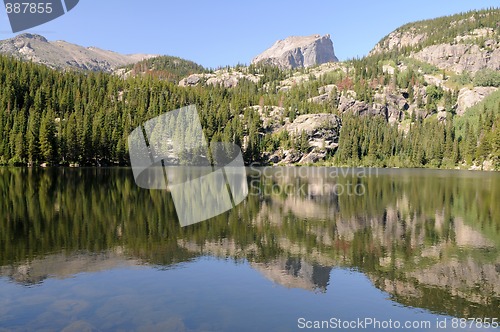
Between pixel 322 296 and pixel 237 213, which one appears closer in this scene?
pixel 322 296

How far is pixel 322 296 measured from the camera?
2028 cm

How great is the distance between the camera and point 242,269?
24547 millimetres

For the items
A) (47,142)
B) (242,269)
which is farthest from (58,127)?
(242,269)

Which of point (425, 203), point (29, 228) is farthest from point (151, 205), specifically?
point (425, 203)

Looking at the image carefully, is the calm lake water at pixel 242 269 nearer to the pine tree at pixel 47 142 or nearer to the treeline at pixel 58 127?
the pine tree at pixel 47 142

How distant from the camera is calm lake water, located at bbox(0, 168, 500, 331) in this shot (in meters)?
17.3

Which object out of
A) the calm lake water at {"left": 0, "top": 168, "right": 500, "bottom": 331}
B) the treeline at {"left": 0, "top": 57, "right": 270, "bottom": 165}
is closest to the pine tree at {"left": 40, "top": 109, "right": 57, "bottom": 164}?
the treeline at {"left": 0, "top": 57, "right": 270, "bottom": 165}

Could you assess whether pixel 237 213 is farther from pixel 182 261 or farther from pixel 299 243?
pixel 182 261

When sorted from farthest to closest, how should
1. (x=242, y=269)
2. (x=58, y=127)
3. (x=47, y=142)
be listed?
(x=58, y=127)
(x=47, y=142)
(x=242, y=269)

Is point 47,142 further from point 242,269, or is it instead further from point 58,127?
point 242,269

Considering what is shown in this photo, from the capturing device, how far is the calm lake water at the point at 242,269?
681 inches

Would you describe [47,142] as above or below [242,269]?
above

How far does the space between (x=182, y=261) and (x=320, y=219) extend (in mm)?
19919

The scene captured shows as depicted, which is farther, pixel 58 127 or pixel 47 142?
pixel 58 127
